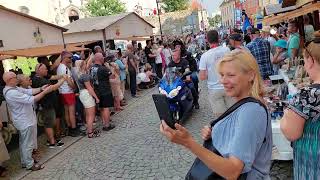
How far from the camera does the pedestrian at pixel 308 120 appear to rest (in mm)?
2508

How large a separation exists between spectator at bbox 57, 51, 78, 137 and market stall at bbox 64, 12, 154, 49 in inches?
480

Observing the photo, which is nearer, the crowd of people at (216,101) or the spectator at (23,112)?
the crowd of people at (216,101)

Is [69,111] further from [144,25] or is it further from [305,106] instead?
[144,25]

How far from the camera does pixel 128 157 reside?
7.28 meters

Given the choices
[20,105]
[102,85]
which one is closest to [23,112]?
[20,105]

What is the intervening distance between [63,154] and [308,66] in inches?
252

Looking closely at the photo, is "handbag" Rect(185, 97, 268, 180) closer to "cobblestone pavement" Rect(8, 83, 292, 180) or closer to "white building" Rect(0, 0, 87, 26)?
"cobblestone pavement" Rect(8, 83, 292, 180)

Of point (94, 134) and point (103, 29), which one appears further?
point (103, 29)

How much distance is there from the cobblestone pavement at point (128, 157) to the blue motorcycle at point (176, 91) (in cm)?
36

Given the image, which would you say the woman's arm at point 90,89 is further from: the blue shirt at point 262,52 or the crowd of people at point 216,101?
the blue shirt at point 262,52

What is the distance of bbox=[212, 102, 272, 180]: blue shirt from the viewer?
2016mm

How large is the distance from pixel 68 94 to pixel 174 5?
65.1 metres

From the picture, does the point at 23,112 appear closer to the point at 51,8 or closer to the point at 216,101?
the point at 216,101

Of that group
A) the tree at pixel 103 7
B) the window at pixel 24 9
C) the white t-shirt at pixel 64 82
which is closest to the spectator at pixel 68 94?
the white t-shirt at pixel 64 82
